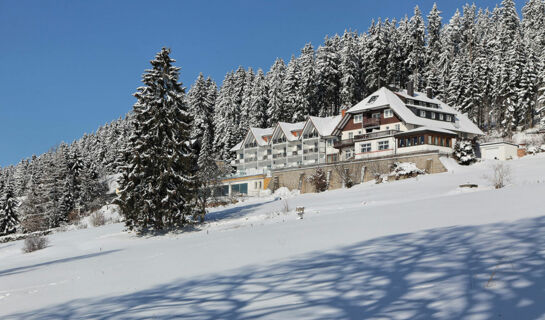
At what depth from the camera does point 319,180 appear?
51.3 meters

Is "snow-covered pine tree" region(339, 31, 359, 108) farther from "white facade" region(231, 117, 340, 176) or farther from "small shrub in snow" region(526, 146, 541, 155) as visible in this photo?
"small shrub in snow" region(526, 146, 541, 155)

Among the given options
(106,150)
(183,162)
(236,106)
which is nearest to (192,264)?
(183,162)

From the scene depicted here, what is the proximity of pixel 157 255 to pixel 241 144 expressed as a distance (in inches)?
2522

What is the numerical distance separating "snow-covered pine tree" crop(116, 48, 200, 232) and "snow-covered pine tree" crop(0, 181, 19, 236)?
4666cm

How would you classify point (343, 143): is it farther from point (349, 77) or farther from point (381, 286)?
point (381, 286)

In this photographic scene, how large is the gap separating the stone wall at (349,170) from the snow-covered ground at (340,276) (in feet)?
105

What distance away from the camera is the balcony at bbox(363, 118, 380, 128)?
5656 centimetres

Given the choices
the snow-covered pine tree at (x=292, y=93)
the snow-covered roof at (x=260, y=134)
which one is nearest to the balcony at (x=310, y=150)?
the snow-covered roof at (x=260, y=134)

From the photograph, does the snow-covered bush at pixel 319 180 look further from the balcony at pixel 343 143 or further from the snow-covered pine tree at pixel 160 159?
the snow-covered pine tree at pixel 160 159

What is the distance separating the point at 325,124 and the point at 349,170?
58.6 feet

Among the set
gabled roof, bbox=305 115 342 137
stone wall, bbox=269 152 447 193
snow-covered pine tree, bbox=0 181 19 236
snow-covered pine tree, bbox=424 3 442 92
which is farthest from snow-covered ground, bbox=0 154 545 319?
snow-covered pine tree, bbox=424 3 442 92

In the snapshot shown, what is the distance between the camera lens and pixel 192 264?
11398 millimetres

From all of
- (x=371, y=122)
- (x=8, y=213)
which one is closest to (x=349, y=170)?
(x=371, y=122)

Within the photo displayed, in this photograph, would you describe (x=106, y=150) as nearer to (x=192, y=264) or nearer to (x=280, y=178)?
(x=280, y=178)
